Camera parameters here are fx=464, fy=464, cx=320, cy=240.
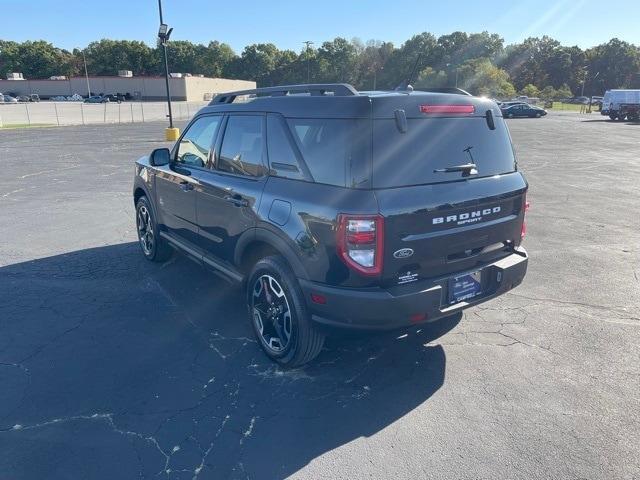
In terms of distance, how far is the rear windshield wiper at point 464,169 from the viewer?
123 inches

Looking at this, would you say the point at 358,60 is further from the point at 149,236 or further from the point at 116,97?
the point at 149,236

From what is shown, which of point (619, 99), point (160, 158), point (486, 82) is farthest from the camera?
point (486, 82)

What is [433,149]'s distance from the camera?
311 cm

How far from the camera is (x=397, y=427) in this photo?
9.63 feet

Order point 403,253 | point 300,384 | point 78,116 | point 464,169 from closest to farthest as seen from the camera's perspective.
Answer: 1. point 403,253
2. point 464,169
3. point 300,384
4. point 78,116

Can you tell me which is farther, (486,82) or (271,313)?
(486,82)

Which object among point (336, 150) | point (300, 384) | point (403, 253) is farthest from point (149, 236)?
point (403, 253)

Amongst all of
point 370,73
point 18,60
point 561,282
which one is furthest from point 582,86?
point 18,60

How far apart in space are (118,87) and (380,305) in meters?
93.1

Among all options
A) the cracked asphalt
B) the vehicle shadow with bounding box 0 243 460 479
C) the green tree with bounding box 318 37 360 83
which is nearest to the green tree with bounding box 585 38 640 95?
the green tree with bounding box 318 37 360 83

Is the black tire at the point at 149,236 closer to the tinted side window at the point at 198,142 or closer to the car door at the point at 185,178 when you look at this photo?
the car door at the point at 185,178

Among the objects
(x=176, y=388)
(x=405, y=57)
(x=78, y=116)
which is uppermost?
(x=405, y=57)

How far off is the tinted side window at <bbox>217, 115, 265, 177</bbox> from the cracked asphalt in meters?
1.46

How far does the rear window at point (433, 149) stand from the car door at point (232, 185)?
101cm
